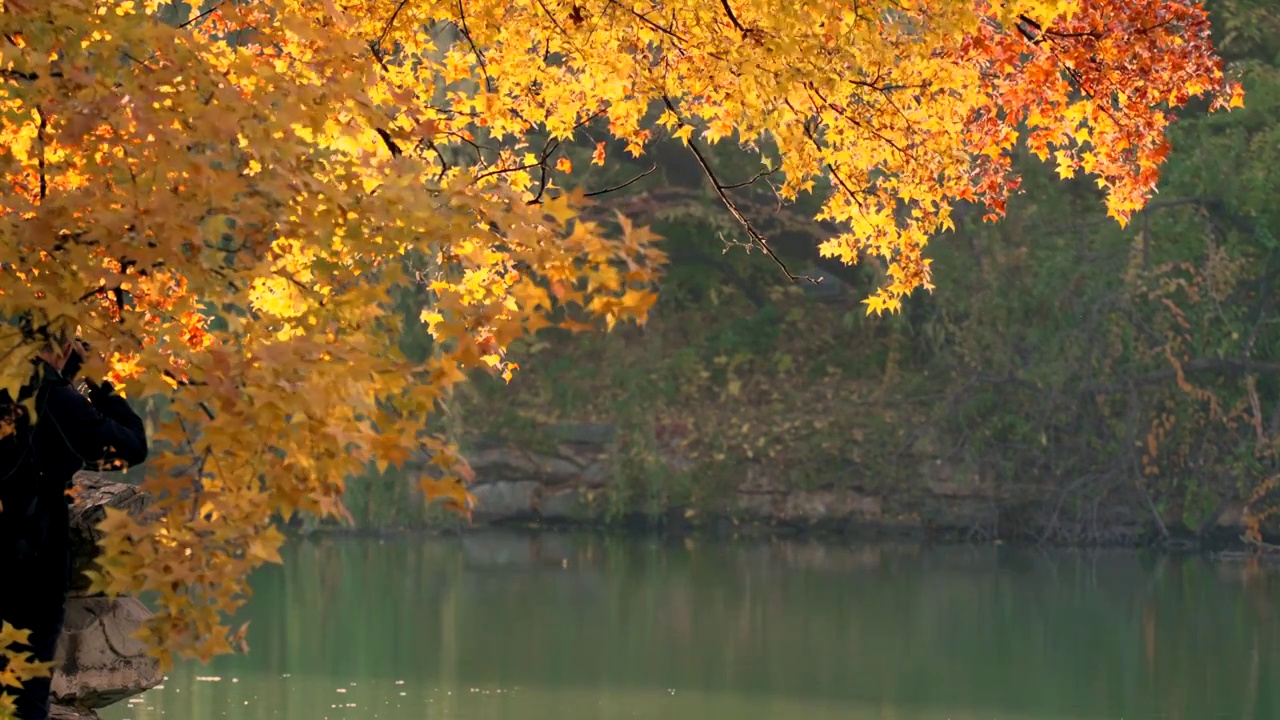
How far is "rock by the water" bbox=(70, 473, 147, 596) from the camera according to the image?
6.97 meters

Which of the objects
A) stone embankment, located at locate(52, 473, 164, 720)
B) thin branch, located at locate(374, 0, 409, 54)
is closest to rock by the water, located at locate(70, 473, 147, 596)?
stone embankment, located at locate(52, 473, 164, 720)

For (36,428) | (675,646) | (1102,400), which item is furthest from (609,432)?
(36,428)

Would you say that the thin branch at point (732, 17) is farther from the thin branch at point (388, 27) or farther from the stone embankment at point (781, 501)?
the stone embankment at point (781, 501)

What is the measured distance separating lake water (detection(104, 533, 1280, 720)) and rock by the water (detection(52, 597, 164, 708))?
2897mm

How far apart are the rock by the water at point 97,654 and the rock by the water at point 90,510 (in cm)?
10

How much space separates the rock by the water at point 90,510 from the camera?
22.9ft

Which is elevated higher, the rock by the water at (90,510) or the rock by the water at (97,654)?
the rock by the water at (90,510)

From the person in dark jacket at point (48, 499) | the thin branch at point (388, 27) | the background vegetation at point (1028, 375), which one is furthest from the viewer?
the background vegetation at point (1028, 375)

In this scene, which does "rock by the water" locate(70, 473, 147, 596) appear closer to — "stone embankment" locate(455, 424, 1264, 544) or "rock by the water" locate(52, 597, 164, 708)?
"rock by the water" locate(52, 597, 164, 708)

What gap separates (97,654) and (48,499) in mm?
2124

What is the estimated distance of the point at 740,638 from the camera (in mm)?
13320

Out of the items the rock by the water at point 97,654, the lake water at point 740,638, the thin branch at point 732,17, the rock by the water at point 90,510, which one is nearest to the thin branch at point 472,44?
the thin branch at point 732,17

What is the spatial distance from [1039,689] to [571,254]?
26.2ft

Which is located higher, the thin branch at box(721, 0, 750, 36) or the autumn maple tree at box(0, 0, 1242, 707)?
the thin branch at box(721, 0, 750, 36)
